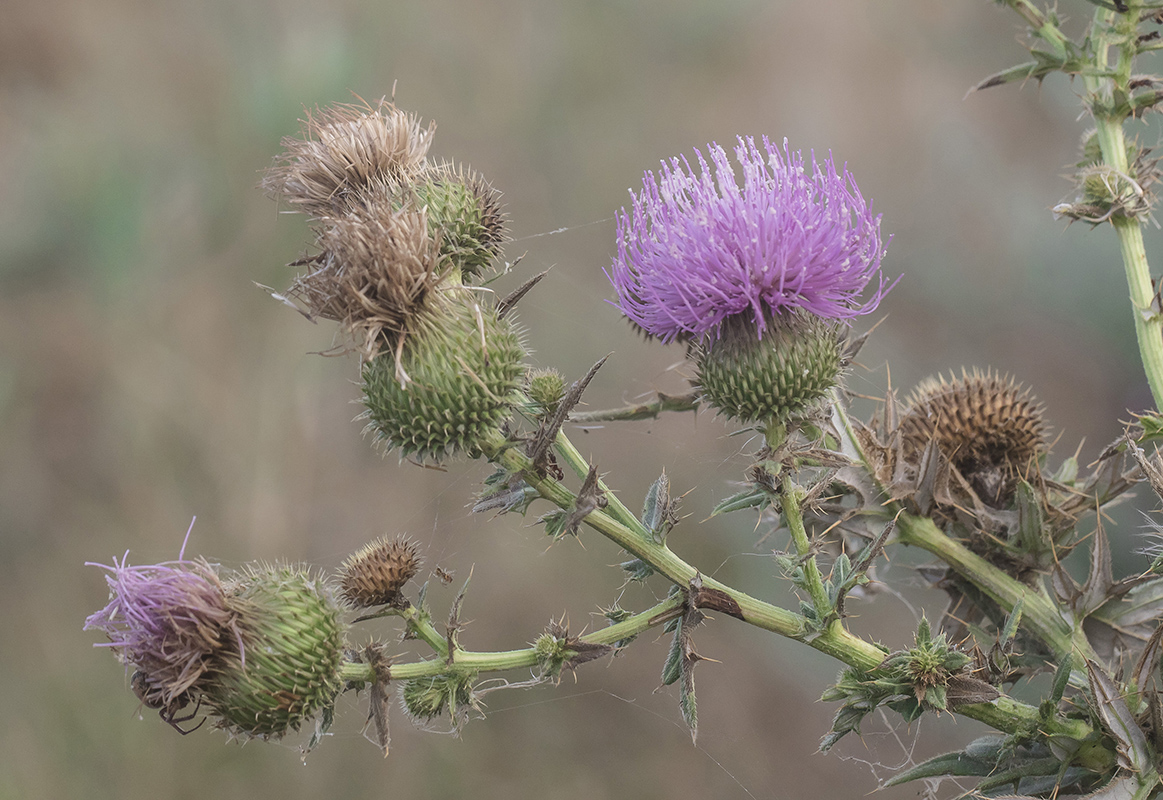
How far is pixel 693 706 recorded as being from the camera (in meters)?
1.84

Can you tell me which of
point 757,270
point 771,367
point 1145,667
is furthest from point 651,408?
point 1145,667

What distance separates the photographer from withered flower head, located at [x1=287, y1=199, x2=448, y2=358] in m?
2.13

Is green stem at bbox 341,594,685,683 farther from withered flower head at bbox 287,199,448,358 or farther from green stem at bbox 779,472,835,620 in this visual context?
withered flower head at bbox 287,199,448,358

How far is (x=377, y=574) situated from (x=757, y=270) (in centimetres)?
128

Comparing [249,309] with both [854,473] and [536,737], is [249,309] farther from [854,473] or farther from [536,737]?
[854,473]

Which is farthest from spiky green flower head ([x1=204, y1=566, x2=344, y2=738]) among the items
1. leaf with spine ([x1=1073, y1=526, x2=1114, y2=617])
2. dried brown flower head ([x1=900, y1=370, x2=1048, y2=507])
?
leaf with spine ([x1=1073, y1=526, x2=1114, y2=617])

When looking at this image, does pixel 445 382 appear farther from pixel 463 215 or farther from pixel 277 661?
pixel 277 661

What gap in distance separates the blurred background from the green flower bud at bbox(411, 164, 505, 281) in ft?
6.98

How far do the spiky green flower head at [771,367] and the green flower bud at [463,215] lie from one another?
2.65ft

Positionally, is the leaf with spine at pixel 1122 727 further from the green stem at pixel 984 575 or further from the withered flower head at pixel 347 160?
the withered flower head at pixel 347 160

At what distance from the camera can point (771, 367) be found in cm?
208

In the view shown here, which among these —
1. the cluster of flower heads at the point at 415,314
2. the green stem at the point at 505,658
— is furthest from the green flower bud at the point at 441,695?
the cluster of flower heads at the point at 415,314

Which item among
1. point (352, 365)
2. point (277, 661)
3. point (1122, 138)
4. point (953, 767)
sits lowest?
point (953, 767)

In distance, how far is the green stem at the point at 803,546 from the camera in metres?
1.92
